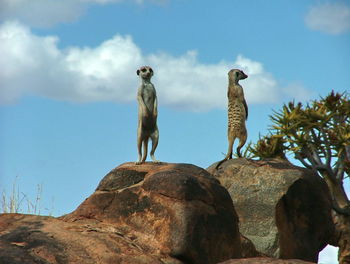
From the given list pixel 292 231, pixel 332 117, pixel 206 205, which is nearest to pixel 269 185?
pixel 292 231

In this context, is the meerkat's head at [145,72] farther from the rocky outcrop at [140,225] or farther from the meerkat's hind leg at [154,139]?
the rocky outcrop at [140,225]

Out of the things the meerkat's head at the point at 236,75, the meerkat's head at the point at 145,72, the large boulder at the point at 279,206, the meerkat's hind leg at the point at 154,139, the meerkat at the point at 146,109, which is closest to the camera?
the meerkat's hind leg at the point at 154,139

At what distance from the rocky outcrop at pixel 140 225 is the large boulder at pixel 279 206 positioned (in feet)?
12.3

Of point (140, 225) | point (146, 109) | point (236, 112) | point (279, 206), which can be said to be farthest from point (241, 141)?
point (140, 225)

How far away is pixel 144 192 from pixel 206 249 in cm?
104

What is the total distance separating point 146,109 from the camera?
9.72 meters

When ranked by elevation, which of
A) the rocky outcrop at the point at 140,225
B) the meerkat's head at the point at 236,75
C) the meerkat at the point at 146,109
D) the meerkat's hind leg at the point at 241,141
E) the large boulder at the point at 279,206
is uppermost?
the meerkat's head at the point at 236,75

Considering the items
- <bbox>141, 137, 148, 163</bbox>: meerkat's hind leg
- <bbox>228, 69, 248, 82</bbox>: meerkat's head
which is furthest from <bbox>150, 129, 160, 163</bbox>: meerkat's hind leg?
<bbox>228, 69, 248, 82</bbox>: meerkat's head

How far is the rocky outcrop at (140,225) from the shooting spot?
256 inches

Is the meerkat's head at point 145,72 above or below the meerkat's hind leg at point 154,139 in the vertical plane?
above

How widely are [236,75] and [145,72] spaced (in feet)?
14.2

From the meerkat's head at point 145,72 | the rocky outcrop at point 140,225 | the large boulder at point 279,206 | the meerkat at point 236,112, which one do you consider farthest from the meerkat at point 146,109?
the meerkat at point 236,112

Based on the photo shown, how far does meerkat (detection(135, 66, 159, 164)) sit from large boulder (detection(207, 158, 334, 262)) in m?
3.13

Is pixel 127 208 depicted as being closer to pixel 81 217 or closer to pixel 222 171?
pixel 81 217
